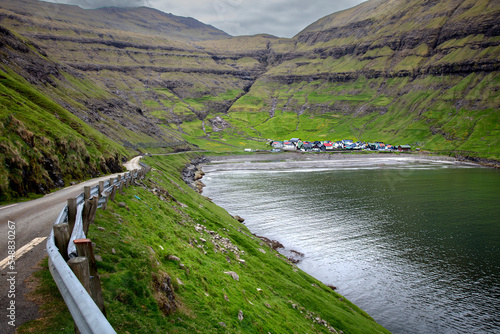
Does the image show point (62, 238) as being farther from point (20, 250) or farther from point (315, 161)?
point (315, 161)

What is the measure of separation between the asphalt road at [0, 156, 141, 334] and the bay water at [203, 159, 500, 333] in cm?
3515

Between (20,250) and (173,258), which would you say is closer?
(20,250)

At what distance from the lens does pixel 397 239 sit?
5569cm

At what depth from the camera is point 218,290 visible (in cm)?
1981

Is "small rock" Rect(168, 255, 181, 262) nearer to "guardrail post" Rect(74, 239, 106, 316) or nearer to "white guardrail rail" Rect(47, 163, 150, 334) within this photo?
"guardrail post" Rect(74, 239, 106, 316)

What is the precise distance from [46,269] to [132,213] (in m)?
12.1

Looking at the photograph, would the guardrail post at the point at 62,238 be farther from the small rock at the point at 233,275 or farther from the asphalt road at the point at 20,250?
the small rock at the point at 233,275

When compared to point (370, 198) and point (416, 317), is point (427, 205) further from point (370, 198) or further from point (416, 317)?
point (416, 317)

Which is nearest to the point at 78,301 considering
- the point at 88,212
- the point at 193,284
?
the point at 88,212

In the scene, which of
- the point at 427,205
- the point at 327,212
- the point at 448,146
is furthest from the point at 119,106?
the point at 448,146

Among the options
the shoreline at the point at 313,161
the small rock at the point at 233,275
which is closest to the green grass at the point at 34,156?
the small rock at the point at 233,275

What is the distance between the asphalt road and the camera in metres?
9.03

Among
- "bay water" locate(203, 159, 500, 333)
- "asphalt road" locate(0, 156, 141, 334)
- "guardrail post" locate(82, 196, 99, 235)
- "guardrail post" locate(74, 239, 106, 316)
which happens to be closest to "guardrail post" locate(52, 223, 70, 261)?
"guardrail post" locate(74, 239, 106, 316)

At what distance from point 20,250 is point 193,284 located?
911 centimetres
